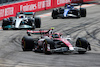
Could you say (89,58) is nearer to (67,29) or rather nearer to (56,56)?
(56,56)

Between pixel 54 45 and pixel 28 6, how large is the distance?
24.3 metres

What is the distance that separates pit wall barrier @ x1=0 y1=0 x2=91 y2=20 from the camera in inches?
1288

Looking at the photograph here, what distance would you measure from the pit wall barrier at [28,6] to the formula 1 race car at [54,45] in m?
17.4

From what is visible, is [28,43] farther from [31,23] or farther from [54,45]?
[31,23]

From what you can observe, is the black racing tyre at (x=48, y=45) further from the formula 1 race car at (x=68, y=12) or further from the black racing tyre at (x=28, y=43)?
the formula 1 race car at (x=68, y=12)

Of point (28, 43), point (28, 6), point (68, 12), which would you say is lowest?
point (28, 43)

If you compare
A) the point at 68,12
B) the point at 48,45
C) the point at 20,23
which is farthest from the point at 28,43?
the point at 68,12

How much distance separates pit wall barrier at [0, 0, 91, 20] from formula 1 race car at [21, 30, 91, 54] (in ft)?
57.0

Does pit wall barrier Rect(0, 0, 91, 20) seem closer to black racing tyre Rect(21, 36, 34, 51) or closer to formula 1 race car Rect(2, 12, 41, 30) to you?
formula 1 race car Rect(2, 12, 41, 30)

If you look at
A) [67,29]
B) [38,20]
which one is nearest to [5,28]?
[38,20]

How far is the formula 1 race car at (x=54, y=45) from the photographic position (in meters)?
13.8

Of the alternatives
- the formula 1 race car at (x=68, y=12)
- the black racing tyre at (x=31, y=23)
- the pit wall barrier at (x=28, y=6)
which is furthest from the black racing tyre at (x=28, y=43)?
the pit wall barrier at (x=28, y=6)

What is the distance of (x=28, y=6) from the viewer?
124 ft

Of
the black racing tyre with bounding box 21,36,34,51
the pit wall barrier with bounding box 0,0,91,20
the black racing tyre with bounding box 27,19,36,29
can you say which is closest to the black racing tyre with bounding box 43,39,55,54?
the black racing tyre with bounding box 21,36,34,51
